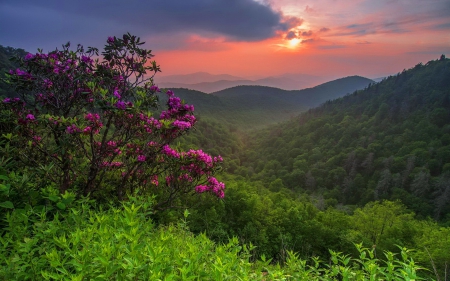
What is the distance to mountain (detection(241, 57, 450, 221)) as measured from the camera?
65.9 metres

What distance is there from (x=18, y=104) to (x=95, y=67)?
5.67 ft

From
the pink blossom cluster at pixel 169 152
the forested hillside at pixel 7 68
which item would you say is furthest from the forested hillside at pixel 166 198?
the forested hillside at pixel 7 68

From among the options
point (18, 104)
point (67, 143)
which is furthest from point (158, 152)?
point (18, 104)

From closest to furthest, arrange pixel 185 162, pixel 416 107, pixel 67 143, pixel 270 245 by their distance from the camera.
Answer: pixel 67 143 → pixel 185 162 → pixel 270 245 → pixel 416 107

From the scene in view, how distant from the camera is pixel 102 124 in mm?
4785

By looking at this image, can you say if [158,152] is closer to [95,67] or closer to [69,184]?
[69,184]

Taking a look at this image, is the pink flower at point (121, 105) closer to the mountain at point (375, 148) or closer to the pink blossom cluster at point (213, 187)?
the pink blossom cluster at point (213, 187)

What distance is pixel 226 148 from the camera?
343ft

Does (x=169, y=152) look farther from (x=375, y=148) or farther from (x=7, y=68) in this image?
(x=375, y=148)

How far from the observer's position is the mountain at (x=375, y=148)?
2594 inches

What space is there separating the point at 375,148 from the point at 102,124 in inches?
3913

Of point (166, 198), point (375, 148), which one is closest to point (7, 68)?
point (166, 198)

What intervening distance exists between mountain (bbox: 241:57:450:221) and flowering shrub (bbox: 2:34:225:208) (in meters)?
67.5

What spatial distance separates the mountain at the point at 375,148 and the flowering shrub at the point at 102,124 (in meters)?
67.5
